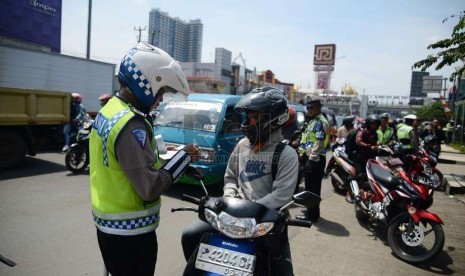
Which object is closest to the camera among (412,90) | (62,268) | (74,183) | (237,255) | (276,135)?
(237,255)

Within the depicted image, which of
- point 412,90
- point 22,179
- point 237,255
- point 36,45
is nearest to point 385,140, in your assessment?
point 237,255

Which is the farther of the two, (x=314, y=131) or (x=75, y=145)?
(x=75, y=145)

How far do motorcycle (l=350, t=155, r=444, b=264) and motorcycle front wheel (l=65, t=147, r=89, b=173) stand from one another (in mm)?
5926

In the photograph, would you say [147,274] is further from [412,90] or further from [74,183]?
[412,90]

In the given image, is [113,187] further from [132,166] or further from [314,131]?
[314,131]

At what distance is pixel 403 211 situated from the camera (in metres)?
4.14

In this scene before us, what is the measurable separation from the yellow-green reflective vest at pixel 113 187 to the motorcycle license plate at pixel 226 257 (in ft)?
1.15

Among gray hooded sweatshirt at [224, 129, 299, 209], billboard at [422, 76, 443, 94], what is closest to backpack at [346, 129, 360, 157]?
gray hooded sweatshirt at [224, 129, 299, 209]

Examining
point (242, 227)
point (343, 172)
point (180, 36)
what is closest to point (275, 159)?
point (242, 227)

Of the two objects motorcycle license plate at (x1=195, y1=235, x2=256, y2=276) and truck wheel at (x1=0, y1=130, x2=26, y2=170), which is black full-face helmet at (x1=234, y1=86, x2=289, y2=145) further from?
truck wheel at (x1=0, y1=130, x2=26, y2=170)

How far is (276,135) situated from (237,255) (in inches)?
38.6

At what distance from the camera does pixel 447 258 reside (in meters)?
4.13

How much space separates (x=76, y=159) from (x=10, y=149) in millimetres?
1366

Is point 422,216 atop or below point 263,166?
below
